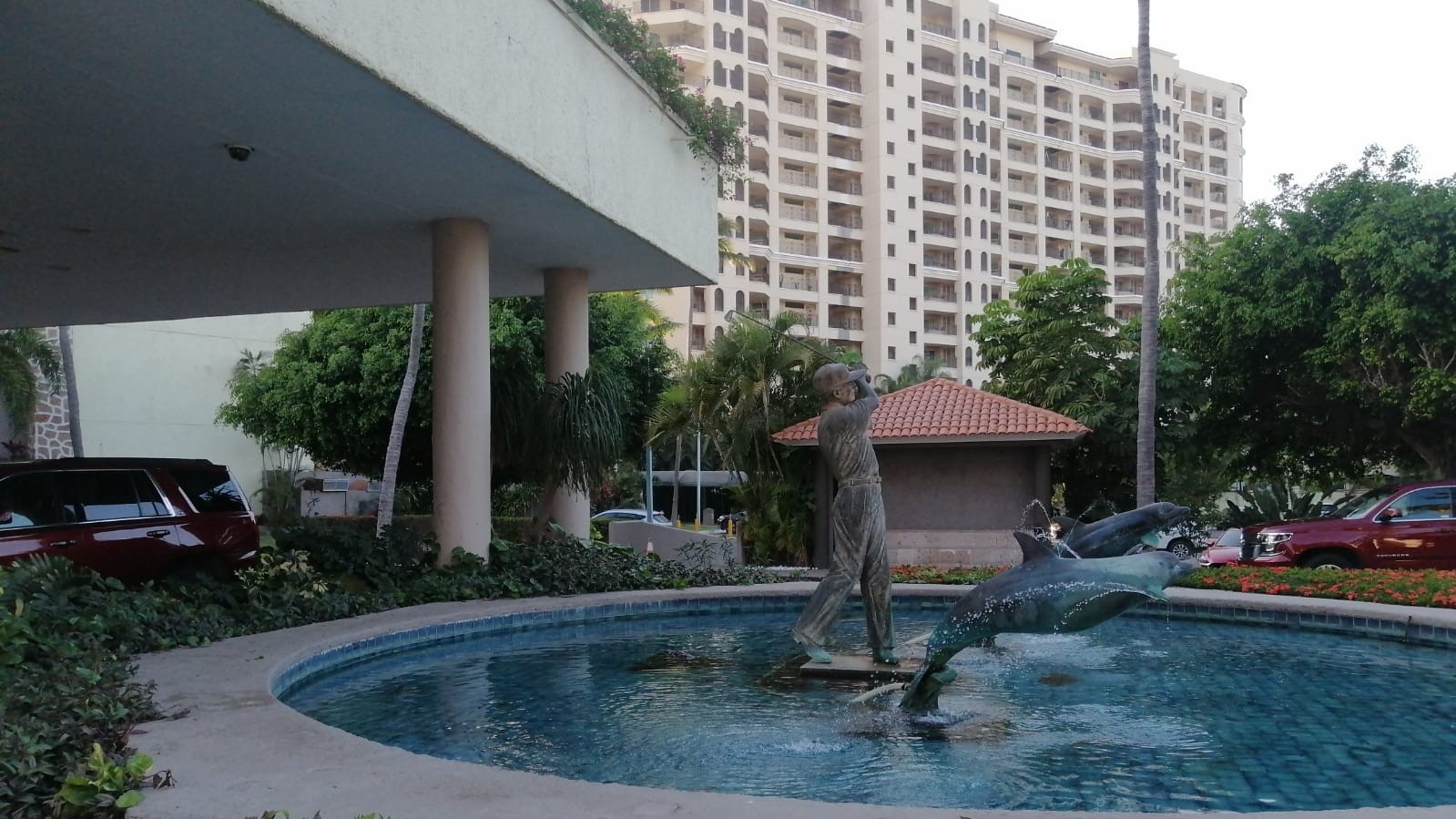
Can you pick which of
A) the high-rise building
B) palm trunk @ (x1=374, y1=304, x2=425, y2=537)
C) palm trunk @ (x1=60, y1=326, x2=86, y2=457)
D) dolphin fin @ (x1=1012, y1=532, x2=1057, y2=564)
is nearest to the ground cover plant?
dolphin fin @ (x1=1012, y1=532, x2=1057, y2=564)

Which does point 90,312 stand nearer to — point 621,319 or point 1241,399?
point 621,319

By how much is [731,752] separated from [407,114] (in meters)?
5.98

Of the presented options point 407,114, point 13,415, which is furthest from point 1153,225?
point 13,415

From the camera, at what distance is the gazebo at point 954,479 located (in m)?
20.3

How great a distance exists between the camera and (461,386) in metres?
12.9

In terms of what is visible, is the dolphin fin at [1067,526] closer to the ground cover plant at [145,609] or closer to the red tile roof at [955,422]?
the ground cover plant at [145,609]

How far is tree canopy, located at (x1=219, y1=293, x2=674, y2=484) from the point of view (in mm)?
23125

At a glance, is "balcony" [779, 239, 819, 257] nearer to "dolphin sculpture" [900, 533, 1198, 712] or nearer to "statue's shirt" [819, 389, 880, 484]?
"statue's shirt" [819, 389, 880, 484]

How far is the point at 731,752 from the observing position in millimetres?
6359

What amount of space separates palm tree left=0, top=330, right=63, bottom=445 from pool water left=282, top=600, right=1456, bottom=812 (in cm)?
1947

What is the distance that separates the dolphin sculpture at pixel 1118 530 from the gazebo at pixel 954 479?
11771 mm

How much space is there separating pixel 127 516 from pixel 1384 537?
16.1 meters

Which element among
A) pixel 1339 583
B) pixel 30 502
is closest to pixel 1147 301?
pixel 1339 583

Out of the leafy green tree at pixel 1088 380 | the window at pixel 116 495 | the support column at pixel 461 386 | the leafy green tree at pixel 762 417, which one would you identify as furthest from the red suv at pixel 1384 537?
the window at pixel 116 495
